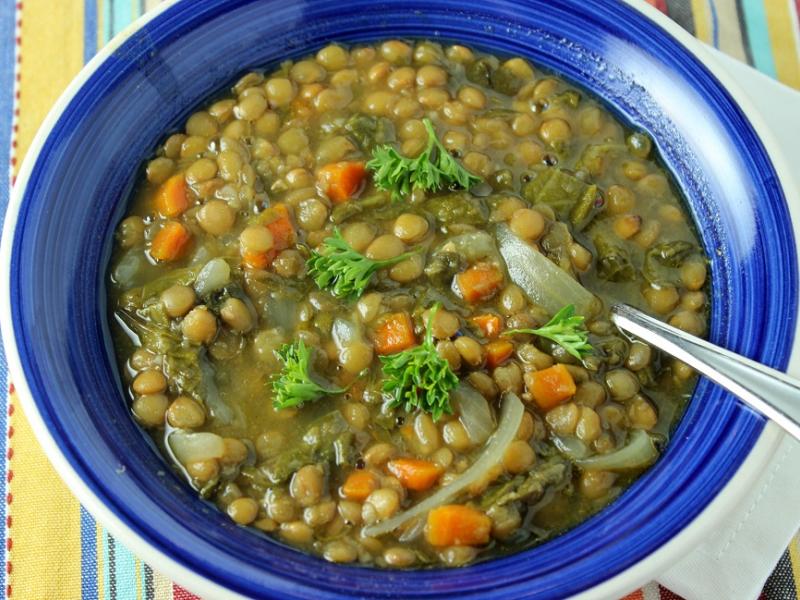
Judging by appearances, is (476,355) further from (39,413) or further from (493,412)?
(39,413)

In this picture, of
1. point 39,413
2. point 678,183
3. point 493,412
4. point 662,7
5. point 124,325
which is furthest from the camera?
point 662,7

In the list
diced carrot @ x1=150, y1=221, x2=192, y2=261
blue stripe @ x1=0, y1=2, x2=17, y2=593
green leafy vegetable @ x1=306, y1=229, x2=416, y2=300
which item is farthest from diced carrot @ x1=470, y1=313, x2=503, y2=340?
blue stripe @ x1=0, y1=2, x2=17, y2=593

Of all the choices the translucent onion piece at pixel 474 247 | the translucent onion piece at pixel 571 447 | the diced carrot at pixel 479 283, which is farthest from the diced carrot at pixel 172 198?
the translucent onion piece at pixel 571 447

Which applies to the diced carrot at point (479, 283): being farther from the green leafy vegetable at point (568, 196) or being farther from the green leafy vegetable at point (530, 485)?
the green leafy vegetable at point (530, 485)

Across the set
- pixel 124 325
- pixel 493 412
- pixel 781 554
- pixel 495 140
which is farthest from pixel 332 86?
pixel 781 554

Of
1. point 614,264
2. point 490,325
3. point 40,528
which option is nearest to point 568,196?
point 614,264

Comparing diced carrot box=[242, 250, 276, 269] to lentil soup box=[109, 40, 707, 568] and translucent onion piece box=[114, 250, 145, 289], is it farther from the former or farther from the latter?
translucent onion piece box=[114, 250, 145, 289]
